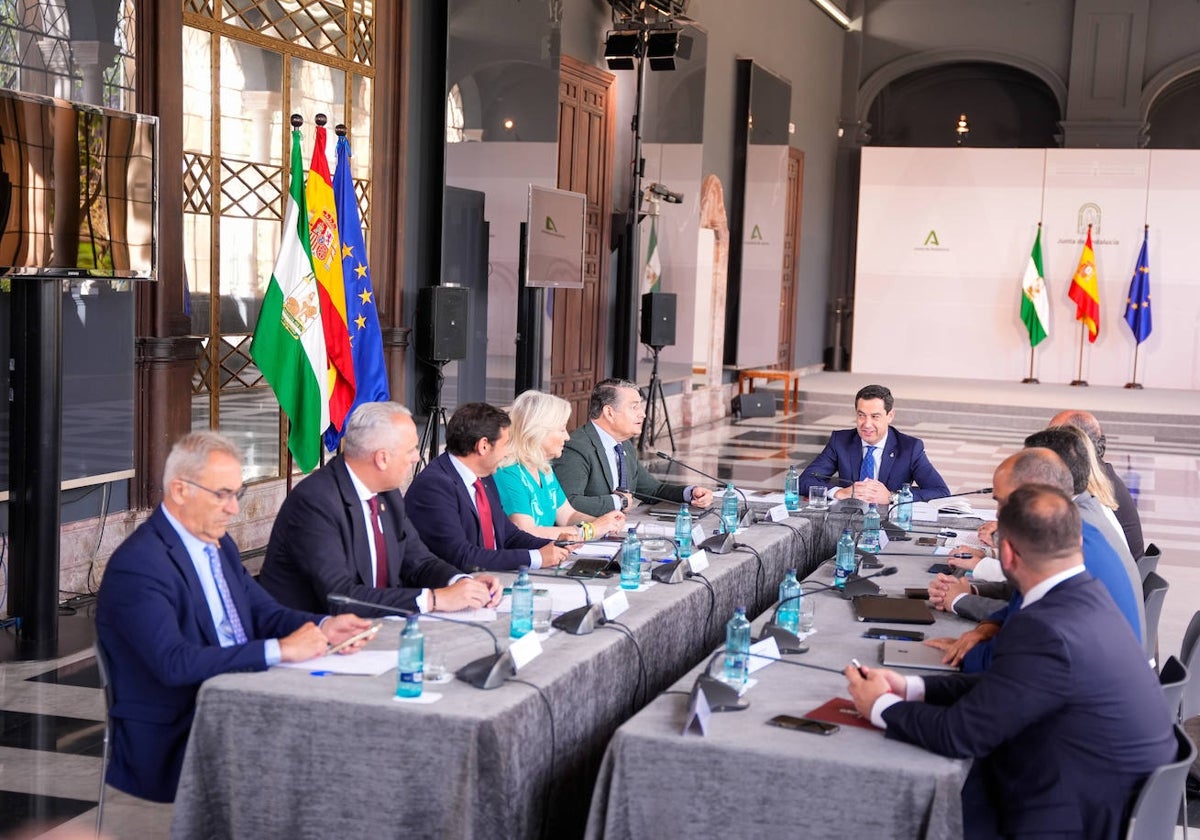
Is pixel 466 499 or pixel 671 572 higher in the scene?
pixel 466 499

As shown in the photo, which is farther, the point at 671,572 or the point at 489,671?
the point at 671,572

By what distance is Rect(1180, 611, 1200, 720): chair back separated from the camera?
3430 millimetres

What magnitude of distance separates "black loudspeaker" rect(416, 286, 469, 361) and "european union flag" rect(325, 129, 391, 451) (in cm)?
97

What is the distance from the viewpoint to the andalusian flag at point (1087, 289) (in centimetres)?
1756

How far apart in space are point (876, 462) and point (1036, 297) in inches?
500

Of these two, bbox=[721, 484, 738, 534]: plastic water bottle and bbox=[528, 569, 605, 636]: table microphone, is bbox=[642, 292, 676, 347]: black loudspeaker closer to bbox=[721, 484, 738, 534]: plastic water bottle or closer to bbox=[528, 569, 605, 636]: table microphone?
bbox=[721, 484, 738, 534]: plastic water bottle

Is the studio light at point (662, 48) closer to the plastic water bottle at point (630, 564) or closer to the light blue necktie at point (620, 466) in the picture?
the light blue necktie at point (620, 466)

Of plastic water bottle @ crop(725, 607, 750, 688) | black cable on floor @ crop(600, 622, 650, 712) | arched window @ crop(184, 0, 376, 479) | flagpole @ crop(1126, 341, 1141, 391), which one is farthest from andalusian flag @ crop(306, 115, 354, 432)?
flagpole @ crop(1126, 341, 1141, 391)

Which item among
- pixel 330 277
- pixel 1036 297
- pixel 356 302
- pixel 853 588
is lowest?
pixel 853 588

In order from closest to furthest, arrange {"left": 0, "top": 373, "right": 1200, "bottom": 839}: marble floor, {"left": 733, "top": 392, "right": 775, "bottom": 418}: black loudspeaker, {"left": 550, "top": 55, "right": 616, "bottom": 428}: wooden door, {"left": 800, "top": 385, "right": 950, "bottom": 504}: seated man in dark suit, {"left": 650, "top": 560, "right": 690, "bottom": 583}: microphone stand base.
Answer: {"left": 0, "top": 373, "right": 1200, "bottom": 839}: marble floor → {"left": 650, "top": 560, "right": 690, "bottom": 583}: microphone stand base → {"left": 800, "top": 385, "right": 950, "bottom": 504}: seated man in dark suit → {"left": 550, "top": 55, "right": 616, "bottom": 428}: wooden door → {"left": 733, "top": 392, "right": 775, "bottom": 418}: black loudspeaker

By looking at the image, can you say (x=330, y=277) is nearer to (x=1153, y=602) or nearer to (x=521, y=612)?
(x=521, y=612)

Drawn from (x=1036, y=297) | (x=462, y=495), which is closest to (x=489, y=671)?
(x=462, y=495)

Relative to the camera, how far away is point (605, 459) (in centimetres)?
546

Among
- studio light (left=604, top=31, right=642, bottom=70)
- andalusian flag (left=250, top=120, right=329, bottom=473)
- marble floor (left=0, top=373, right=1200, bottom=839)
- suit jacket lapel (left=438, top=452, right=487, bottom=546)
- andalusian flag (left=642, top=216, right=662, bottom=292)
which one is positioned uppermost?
studio light (left=604, top=31, right=642, bottom=70)
